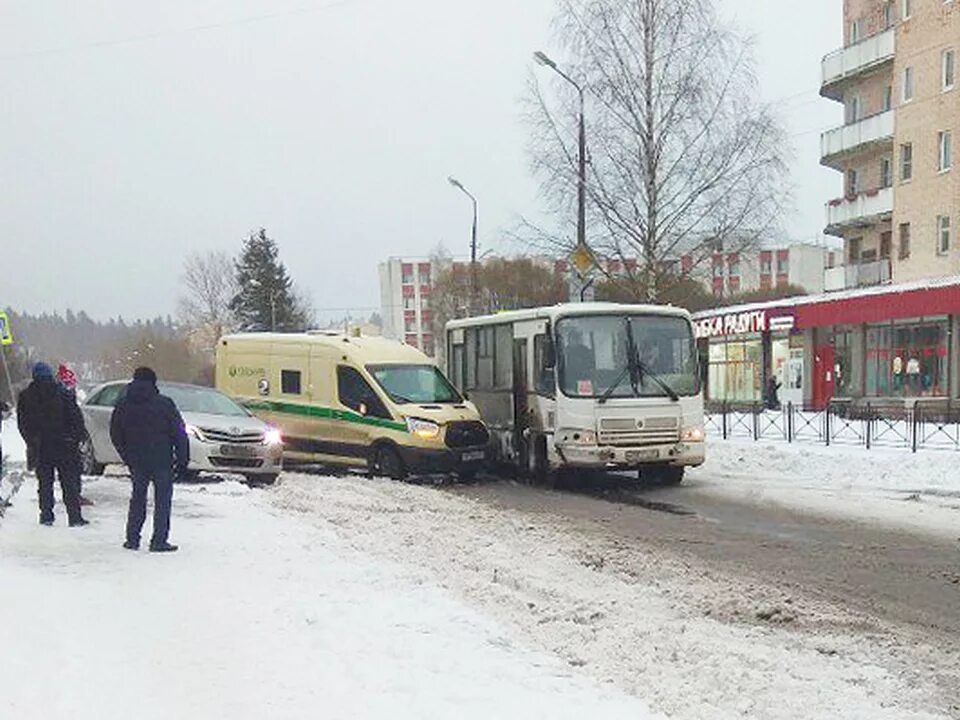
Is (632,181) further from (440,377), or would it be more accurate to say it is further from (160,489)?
(160,489)

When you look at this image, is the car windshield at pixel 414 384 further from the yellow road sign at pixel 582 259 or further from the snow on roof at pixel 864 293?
the snow on roof at pixel 864 293

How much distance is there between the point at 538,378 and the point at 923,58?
1117 inches

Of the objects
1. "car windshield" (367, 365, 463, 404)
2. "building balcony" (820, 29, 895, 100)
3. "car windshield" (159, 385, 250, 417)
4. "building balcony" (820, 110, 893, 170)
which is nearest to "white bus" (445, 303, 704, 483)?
"car windshield" (367, 365, 463, 404)

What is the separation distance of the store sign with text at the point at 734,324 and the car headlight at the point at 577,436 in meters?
23.6

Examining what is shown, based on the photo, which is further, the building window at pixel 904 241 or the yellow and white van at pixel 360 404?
the building window at pixel 904 241

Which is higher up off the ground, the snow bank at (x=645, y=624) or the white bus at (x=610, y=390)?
the white bus at (x=610, y=390)

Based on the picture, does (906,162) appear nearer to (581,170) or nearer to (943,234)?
(943,234)

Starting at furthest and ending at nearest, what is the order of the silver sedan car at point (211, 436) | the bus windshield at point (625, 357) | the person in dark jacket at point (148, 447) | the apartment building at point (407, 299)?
the apartment building at point (407, 299) → the bus windshield at point (625, 357) → the silver sedan car at point (211, 436) → the person in dark jacket at point (148, 447)

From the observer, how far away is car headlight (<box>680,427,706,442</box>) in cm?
1511

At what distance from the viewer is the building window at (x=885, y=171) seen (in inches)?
1599

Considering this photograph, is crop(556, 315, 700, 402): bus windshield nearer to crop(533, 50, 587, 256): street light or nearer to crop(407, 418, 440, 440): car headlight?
crop(407, 418, 440, 440): car headlight

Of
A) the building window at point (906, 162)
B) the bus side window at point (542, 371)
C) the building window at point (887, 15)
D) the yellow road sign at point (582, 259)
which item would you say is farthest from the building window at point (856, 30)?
the bus side window at point (542, 371)

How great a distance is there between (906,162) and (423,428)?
29.3 metres

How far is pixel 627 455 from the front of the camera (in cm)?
1466
